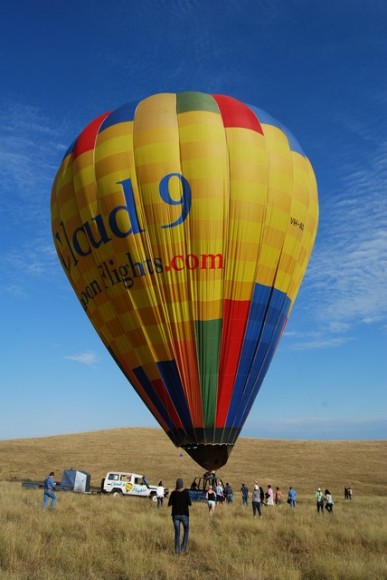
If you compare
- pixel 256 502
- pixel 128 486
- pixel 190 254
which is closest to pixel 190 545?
pixel 256 502

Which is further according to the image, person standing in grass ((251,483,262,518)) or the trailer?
the trailer

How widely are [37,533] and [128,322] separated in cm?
983

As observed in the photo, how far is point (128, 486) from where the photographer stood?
29547 mm

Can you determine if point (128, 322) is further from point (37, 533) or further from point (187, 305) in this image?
point (37, 533)

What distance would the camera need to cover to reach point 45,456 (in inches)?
2079

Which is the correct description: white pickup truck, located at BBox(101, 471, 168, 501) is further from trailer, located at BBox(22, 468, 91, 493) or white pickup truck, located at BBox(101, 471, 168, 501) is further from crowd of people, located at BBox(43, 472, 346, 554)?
crowd of people, located at BBox(43, 472, 346, 554)

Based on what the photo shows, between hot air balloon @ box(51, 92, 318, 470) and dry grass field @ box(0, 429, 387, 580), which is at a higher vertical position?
hot air balloon @ box(51, 92, 318, 470)

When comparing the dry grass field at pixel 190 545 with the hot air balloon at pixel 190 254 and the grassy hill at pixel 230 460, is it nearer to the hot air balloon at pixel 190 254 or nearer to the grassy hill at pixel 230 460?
the hot air balloon at pixel 190 254

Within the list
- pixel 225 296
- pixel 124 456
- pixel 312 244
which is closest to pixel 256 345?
pixel 225 296

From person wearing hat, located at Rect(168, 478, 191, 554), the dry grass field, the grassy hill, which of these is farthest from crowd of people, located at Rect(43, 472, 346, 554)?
the grassy hill

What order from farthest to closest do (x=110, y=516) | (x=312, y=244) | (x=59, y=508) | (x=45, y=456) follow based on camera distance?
1. (x=45, y=456)
2. (x=312, y=244)
3. (x=59, y=508)
4. (x=110, y=516)

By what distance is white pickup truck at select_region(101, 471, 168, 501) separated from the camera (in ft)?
96.4

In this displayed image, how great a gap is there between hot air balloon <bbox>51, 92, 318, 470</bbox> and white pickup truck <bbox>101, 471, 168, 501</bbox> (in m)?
10.9

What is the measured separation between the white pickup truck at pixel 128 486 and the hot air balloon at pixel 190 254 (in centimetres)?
1093
